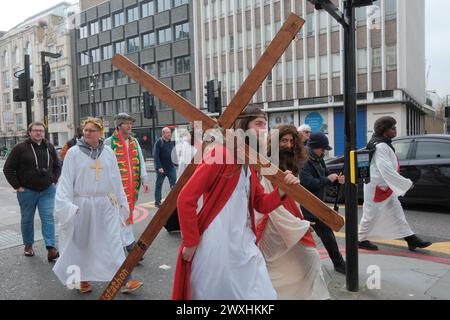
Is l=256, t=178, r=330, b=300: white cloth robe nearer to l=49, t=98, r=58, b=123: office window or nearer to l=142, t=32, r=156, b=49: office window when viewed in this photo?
l=142, t=32, r=156, b=49: office window

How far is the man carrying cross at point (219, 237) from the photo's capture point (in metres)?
2.37

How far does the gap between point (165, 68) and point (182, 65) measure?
207cm

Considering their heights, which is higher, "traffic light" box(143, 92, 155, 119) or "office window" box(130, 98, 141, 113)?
"office window" box(130, 98, 141, 113)

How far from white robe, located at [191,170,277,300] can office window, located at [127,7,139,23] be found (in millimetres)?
42596

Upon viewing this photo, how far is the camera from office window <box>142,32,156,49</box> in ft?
132

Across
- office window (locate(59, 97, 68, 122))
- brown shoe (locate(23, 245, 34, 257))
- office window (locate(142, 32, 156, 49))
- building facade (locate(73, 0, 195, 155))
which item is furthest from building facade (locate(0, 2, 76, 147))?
brown shoe (locate(23, 245, 34, 257))

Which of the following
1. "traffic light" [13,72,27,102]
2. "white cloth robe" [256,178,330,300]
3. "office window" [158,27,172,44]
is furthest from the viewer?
"office window" [158,27,172,44]

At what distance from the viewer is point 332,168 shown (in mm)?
9297

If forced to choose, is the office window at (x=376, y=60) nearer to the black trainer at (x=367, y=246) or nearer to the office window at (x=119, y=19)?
the black trainer at (x=367, y=246)

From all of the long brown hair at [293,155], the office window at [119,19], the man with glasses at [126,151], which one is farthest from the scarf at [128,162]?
the office window at [119,19]

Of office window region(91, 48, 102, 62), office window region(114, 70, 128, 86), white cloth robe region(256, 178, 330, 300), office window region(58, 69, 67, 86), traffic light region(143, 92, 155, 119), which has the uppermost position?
office window region(91, 48, 102, 62)

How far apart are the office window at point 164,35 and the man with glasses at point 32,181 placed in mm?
35262
